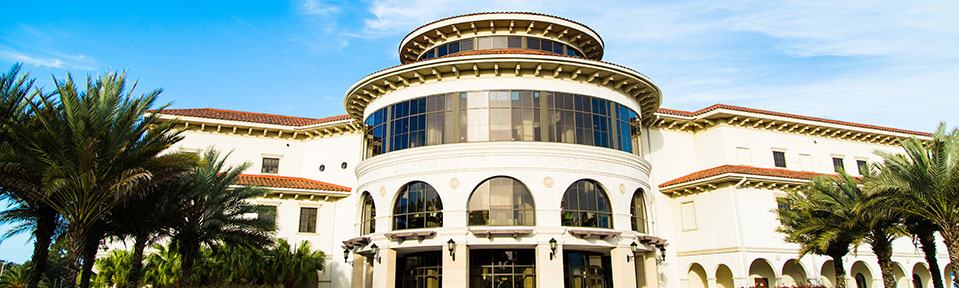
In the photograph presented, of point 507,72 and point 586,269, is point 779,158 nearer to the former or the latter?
point 586,269

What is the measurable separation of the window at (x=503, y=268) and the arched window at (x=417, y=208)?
7.35 ft

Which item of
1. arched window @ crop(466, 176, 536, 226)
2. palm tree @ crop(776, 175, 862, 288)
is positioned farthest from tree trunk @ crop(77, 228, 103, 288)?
palm tree @ crop(776, 175, 862, 288)

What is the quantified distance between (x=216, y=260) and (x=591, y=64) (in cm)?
1775

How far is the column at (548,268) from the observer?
21828 mm

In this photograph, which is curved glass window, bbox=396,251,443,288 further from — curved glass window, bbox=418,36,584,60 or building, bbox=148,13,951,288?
curved glass window, bbox=418,36,584,60

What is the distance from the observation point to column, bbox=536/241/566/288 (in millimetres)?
21828

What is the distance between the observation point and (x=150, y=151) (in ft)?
51.3

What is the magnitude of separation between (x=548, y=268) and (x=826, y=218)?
10256mm

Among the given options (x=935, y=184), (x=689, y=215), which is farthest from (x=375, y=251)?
(x=935, y=184)

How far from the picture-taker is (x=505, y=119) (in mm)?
23797

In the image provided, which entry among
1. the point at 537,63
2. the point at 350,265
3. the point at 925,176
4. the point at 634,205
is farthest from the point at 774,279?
the point at 350,265

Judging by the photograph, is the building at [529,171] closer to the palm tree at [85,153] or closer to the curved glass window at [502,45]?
the curved glass window at [502,45]

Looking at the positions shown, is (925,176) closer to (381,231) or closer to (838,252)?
(838,252)

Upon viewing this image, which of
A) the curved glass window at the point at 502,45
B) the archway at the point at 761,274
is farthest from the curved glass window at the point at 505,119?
the archway at the point at 761,274
